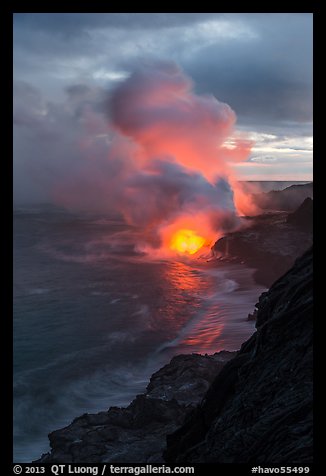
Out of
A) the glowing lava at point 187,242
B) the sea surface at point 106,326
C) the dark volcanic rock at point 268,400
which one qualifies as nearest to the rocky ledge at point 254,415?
the dark volcanic rock at point 268,400

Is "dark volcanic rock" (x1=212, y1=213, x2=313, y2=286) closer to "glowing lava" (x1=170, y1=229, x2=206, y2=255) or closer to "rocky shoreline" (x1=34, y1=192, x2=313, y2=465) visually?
"glowing lava" (x1=170, y1=229, x2=206, y2=255)

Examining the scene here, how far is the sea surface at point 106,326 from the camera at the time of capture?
920 inches

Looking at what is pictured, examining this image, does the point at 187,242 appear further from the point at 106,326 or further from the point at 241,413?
the point at 241,413

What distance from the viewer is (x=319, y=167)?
7395 mm

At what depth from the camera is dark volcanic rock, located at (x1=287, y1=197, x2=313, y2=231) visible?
170 feet

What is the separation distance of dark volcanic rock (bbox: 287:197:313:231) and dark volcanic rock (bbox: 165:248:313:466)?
143ft

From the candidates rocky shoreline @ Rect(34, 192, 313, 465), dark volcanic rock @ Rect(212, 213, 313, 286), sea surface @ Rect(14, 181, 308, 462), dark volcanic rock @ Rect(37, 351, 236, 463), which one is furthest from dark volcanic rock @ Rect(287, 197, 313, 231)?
rocky shoreline @ Rect(34, 192, 313, 465)

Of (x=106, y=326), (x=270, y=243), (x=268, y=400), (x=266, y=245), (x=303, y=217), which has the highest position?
(x=303, y=217)

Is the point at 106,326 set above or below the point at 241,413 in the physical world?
above

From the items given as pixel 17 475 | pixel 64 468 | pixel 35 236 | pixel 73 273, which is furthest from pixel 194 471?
pixel 35 236

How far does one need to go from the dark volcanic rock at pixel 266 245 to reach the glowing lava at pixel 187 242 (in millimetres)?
11407

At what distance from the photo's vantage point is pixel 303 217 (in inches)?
2092

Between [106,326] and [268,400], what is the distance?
29.7 metres

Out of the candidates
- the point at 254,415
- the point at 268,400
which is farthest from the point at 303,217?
the point at 254,415
